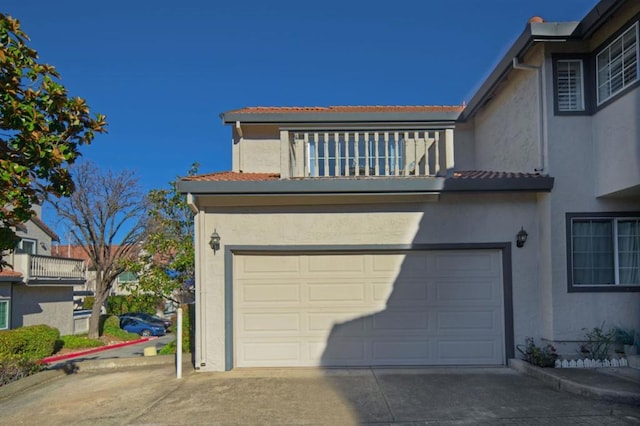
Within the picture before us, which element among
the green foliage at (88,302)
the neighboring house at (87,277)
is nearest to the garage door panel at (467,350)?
the neighboring house at (87,277)

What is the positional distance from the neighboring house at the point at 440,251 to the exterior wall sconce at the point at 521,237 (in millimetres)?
42

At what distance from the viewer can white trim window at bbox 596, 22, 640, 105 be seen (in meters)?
6.55

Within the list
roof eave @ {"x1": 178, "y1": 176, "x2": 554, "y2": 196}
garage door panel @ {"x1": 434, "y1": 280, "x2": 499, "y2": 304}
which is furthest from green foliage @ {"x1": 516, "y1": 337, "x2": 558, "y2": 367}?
roof eave @ {"x1": 178, "y1": 176, "x2": 554, "y2": 196}

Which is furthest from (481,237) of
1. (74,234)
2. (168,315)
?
(168,315)

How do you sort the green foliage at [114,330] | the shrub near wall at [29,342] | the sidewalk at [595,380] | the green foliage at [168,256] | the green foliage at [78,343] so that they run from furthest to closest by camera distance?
the green foliage at [114,330]
the green foliage at [78,343]
the shrub near wall at [29,342]
the green foliage at [168,256]
the sidewalk at [595,380]

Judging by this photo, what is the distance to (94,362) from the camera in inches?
337

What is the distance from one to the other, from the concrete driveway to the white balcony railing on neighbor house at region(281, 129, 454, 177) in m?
3.55

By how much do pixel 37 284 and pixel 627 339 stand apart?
2057cm

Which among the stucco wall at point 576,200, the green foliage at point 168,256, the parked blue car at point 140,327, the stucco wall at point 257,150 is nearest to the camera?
the stucco wall at point 576,200

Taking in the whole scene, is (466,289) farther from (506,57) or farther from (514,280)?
(506,57)

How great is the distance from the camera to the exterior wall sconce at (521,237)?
7.43 m

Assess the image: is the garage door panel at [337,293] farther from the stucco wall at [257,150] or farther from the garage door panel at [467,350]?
the stucco wall at [257,150]

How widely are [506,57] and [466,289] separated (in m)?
Answer: 4.27

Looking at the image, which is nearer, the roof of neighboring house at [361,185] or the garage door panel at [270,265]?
the roof of neighboring house at [361,185]
